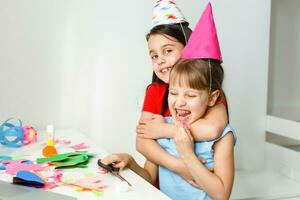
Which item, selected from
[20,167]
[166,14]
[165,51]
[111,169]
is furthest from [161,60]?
[20,167]

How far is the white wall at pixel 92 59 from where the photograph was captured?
154 centimetres

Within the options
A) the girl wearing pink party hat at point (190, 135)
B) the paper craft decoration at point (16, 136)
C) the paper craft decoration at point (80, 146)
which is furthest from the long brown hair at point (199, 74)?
the paper craft decoration at point (16, 136)

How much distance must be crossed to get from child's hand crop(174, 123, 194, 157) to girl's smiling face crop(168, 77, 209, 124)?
0.13 feet

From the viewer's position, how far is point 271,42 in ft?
6.89

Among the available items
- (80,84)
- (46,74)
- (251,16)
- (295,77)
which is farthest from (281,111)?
(46,74)

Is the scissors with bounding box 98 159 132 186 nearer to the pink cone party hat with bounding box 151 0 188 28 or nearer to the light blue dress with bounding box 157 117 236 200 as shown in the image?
the light blue dress with bounding box 157 117 236 200

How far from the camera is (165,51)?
1.20m

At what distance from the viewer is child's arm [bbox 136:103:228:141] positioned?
1.02 metres

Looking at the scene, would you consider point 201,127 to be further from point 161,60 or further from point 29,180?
point 29,180

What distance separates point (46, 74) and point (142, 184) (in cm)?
83

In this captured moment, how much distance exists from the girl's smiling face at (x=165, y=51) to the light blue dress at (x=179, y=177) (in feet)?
0.48

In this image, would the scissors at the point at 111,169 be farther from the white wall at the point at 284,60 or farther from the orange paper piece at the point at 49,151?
the white wall at the point at 284,60

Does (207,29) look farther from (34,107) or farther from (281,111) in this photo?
(281,111)

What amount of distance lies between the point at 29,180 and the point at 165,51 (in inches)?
21.3
